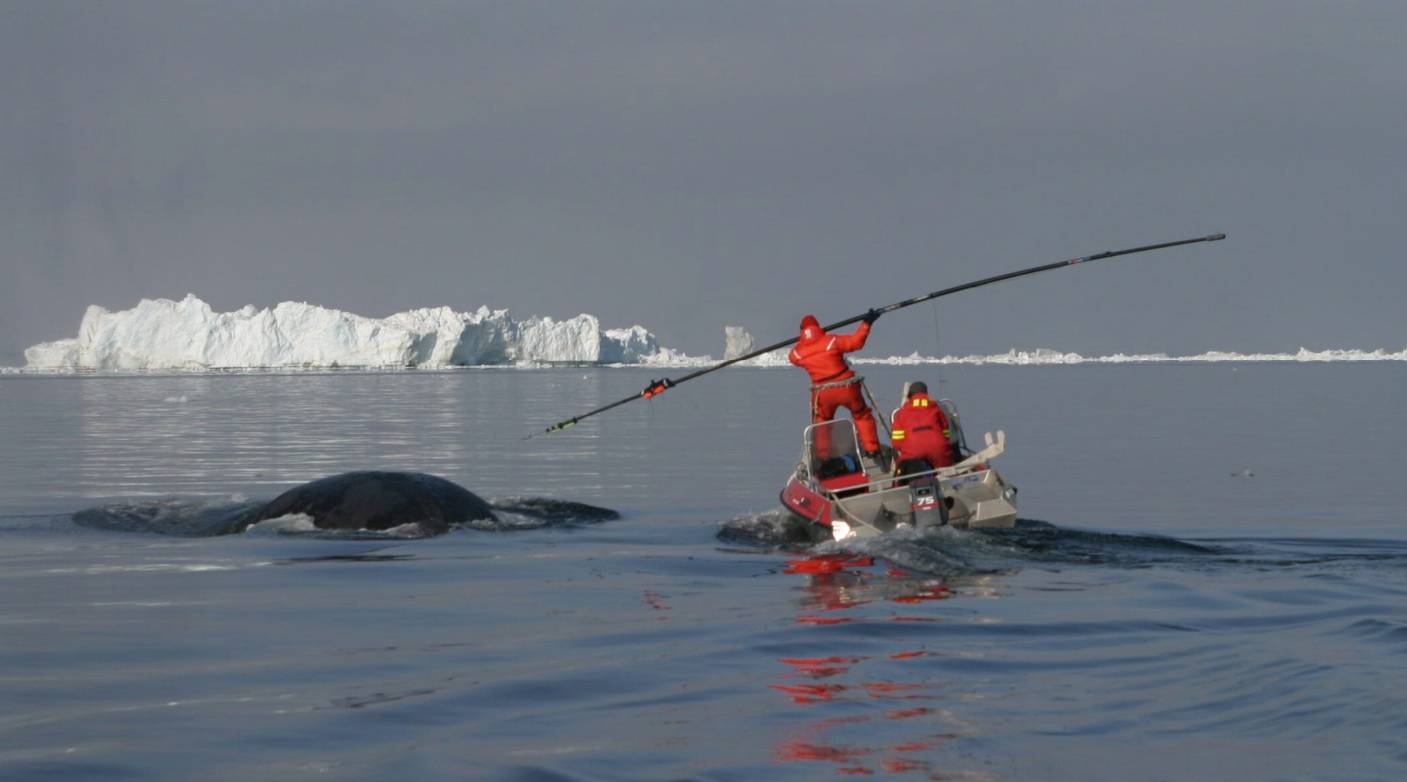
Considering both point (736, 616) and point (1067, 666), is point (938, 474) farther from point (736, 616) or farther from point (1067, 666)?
point (1067, 666)

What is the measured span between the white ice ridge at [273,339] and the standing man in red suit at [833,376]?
133 metres

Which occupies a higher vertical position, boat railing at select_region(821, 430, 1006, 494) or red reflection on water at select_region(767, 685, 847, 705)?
boat railing at select_region(821, 430, 1006, 494)

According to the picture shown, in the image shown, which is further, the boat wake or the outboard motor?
the outboard motor

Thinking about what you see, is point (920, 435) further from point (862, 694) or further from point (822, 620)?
point (862, 694)

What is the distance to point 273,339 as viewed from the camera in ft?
518

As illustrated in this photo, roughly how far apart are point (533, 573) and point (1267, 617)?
6.71m

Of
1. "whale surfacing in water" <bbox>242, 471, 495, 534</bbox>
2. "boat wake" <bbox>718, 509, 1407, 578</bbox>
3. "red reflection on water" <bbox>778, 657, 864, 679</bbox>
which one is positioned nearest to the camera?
"red reflection on water" <bbox>778, 657, 864, 679</bbox>

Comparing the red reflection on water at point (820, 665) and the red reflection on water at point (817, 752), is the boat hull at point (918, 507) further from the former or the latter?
the red reflection on water at point (817, 752)

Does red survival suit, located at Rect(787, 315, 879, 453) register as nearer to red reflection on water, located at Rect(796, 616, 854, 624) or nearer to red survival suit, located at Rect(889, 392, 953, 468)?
red survival suit, located at Rect(889, 392, 953, 468)

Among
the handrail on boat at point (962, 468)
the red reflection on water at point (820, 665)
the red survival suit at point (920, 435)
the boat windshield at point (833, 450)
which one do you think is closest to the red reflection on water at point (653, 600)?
the red reflection on water at point (820, 665)

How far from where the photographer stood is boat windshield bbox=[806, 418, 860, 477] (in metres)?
19.1

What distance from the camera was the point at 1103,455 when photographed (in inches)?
1330

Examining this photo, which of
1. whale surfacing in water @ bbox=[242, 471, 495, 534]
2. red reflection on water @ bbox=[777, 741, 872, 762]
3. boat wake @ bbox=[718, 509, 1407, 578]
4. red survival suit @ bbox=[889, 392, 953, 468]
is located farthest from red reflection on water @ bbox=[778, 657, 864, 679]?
whale surfacing in water @ bbox=[242, 471, 495, 534]

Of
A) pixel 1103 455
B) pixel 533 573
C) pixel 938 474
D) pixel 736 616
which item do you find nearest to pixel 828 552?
pixel 938 474
